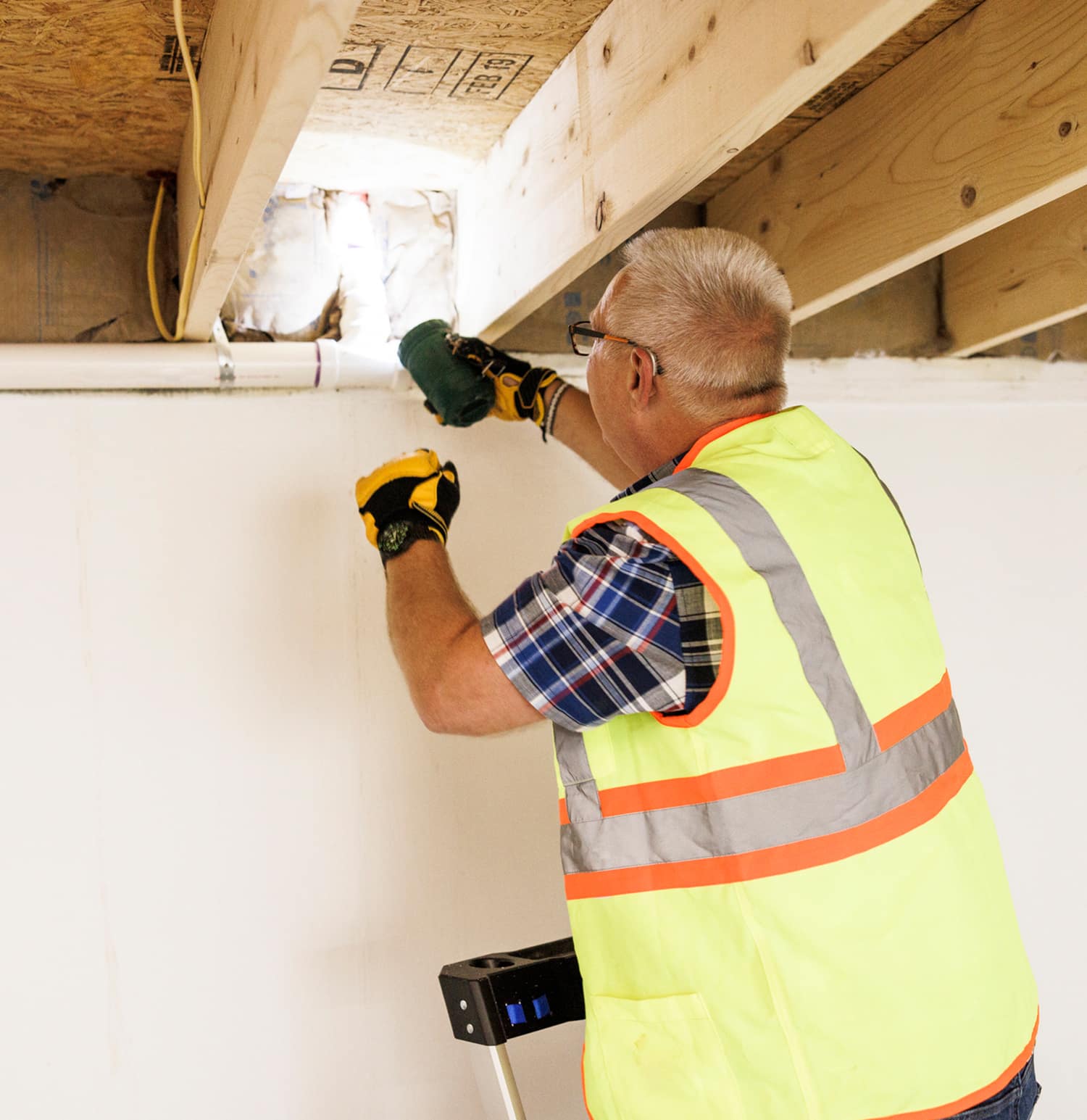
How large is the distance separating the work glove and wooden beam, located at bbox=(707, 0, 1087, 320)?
1.62 ft

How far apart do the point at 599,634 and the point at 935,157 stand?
0.96m

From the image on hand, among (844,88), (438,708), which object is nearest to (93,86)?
(438,708)

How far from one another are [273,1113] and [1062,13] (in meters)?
1.97

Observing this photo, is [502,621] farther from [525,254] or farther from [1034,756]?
[1034,756]

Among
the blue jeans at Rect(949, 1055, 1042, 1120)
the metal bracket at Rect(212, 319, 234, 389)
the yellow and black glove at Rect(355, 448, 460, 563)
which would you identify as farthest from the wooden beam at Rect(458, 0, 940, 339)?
the blue jeans at Rect(949, 1055, 1042, 1120)

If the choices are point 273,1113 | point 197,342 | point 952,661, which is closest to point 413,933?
point 273,1113

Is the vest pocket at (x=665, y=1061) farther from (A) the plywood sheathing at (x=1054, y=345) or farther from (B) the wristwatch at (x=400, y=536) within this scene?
(A) the plywood sheathing at (x=1054, y=345)

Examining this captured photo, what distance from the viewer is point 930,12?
150 cm

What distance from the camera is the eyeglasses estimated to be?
4.66ft

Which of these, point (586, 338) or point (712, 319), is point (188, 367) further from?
point (712, 319)

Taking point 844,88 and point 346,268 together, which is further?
point 346,268

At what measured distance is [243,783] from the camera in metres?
1.79

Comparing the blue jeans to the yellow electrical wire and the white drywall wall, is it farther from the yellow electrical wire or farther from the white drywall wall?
the yellow electrical wire

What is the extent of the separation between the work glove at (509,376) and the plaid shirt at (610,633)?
2.11 feet
